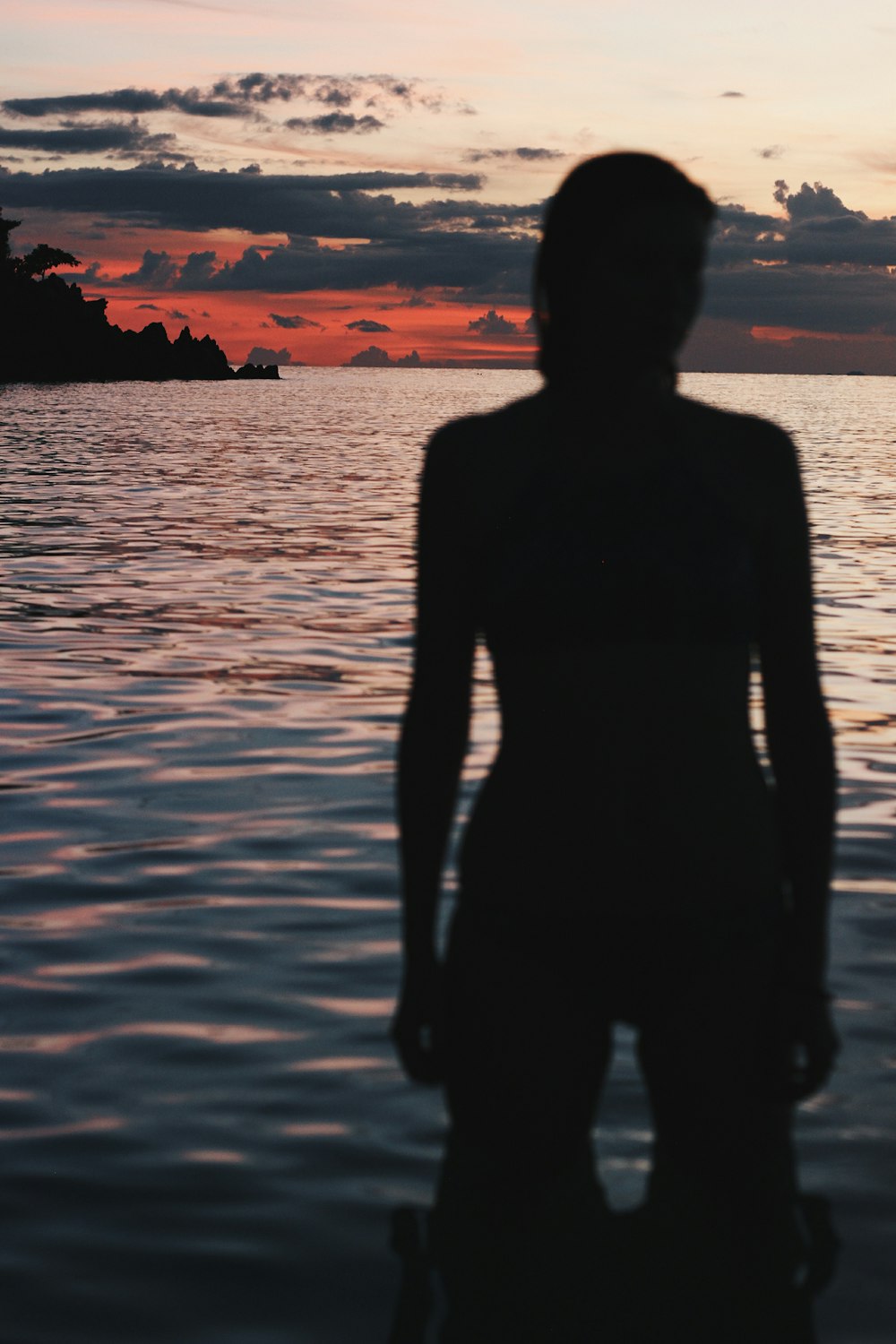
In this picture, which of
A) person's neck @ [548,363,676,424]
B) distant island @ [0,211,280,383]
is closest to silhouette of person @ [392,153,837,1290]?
person's neck @ [548,363,676,424]

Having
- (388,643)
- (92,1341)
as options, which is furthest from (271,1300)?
(388,643)

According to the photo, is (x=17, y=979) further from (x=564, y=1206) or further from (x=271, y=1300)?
(x=564, y=1206)

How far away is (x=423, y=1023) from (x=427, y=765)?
0.40 metres

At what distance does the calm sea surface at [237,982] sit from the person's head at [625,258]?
95.6 inches

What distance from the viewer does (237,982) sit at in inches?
242

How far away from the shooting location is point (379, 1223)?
4.34 metres

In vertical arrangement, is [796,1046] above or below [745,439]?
below

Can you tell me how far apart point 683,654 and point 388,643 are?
39.8 feet

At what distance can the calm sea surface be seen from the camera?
4113mm

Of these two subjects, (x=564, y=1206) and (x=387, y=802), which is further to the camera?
(x=387, y=802)

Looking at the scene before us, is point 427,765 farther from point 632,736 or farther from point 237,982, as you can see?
point 237,982

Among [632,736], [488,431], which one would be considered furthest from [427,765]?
[488,431]

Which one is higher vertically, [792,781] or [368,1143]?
[792,781]

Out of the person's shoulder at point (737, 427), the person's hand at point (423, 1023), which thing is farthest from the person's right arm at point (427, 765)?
the person's shoulder at point (737, 427)
